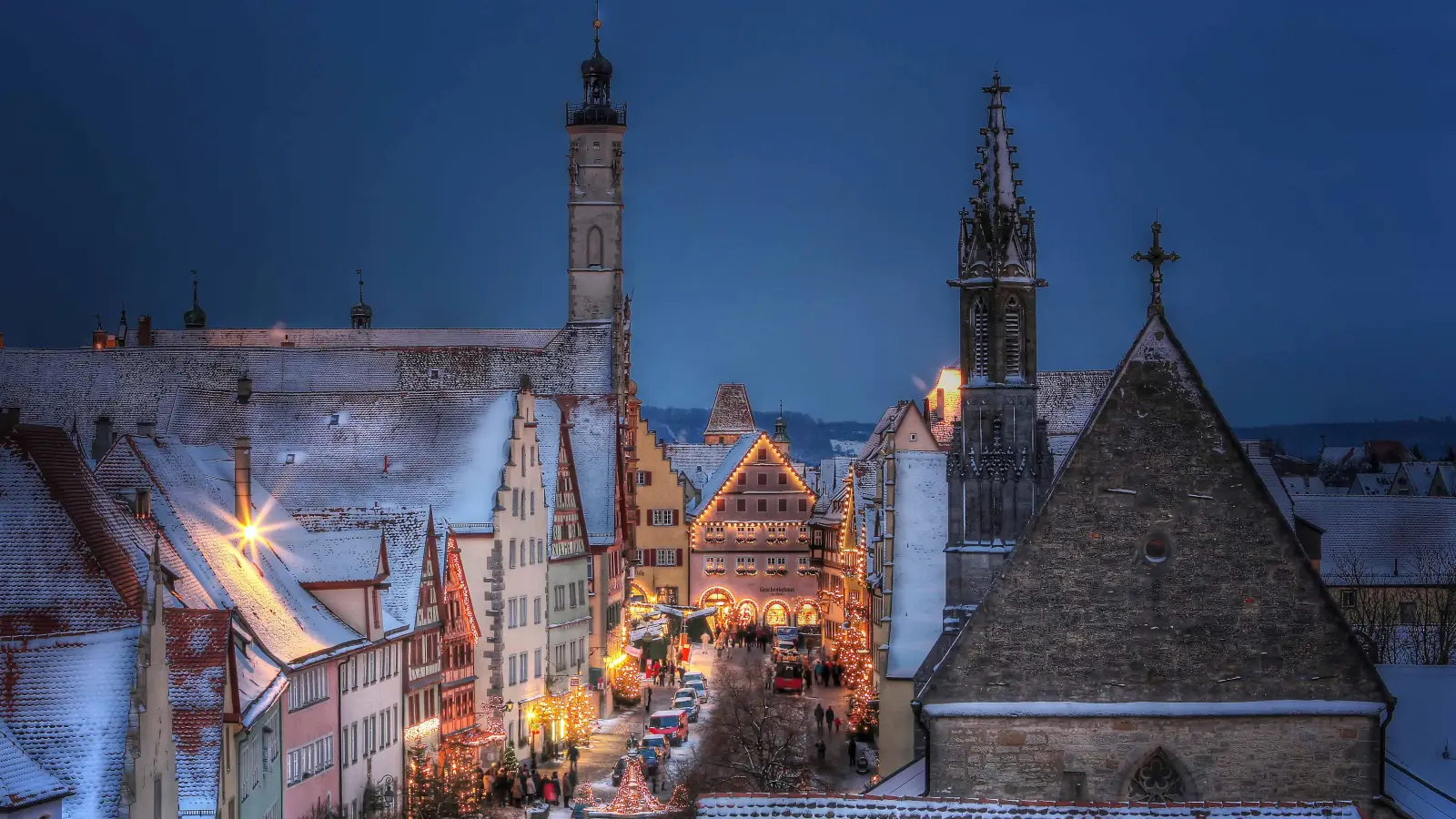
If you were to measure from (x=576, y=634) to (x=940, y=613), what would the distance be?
2446 cm

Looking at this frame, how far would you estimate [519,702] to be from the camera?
6706cm

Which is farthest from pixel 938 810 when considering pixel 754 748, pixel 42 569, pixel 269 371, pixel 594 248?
pixel 594 248

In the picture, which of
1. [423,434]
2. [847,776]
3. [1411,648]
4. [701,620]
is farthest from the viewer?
[701,620]

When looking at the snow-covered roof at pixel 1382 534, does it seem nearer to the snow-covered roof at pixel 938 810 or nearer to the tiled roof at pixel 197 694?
the tiled roof at pixel 197 694

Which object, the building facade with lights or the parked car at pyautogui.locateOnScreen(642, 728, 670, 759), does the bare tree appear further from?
the building facade with lights

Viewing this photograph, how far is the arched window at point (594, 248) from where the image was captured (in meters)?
102

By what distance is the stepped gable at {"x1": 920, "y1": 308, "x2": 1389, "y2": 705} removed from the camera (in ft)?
108

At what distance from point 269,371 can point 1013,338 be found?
54673 mm

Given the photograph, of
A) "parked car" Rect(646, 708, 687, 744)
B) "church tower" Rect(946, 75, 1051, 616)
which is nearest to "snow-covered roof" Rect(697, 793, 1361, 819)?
"church tower" Rect(946, 75, 1051, 616)

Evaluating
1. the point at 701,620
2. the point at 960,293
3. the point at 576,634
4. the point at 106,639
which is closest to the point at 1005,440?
the point at 960,293

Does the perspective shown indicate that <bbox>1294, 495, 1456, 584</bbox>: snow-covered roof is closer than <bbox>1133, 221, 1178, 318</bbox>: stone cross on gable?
No

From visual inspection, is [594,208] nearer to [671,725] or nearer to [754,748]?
[671,725]

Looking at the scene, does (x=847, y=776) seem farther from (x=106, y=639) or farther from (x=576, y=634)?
(x=106, y=639)

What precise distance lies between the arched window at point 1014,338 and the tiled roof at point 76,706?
19232 millimetres
